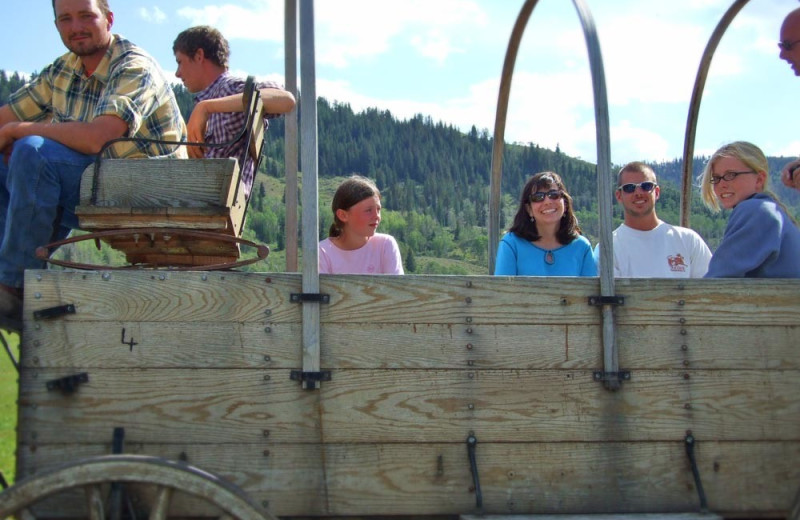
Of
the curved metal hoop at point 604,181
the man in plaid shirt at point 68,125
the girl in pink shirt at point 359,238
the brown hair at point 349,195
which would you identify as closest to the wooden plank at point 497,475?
the curved metal hoop at point 604,181

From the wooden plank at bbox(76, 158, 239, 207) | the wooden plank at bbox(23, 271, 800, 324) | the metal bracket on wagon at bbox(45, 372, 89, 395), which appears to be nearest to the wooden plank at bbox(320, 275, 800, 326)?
the wooden plank at bbox(23, 271, 800, 324)

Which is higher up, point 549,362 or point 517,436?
point 549,362

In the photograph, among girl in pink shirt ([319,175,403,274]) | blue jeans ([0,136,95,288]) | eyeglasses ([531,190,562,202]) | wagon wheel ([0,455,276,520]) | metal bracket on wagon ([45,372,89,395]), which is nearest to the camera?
wagon wheel ([0,455,276,520])

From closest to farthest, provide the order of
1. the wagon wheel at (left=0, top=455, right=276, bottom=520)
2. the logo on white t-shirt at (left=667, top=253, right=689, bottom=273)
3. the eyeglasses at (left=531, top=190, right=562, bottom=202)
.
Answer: the wagon wheel at (left=0, top=455, right=276, bottom=520)
the eyeglasses at (left=531, top=190, right=562, bottom=202)
the logo on white t-shirt at (left=667, top=253, right=689, bottom=273)

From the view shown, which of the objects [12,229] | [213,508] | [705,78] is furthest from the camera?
[705,78]

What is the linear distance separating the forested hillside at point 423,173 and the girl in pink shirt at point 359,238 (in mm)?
114551

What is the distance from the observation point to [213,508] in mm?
3105

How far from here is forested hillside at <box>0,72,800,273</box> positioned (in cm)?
13600

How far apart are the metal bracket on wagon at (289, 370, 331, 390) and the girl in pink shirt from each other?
5.48 feet

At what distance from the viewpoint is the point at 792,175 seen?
13.1 ft

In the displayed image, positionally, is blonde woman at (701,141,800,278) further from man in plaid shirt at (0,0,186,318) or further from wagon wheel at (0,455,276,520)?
man in plaid shirt at (0,0,186,318)

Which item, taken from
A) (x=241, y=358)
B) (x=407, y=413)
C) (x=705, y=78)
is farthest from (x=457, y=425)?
(x=705, y=78)

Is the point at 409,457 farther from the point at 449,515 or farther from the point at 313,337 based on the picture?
the point at 313,337

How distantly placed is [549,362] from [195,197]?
1.46m
